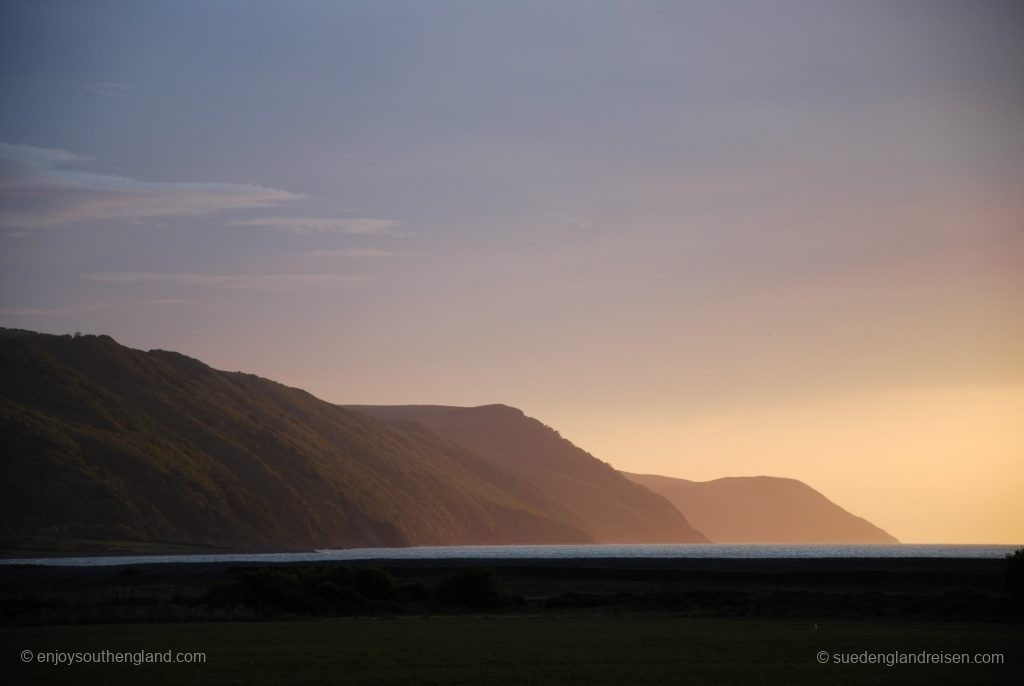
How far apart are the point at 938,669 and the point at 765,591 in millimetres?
38242

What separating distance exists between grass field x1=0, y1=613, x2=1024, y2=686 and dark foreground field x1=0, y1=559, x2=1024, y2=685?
0.27ft

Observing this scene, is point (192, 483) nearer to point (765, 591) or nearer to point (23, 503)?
point (23, 503)

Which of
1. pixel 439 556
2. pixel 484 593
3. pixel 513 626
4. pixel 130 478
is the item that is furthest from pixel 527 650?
pixel 130 478

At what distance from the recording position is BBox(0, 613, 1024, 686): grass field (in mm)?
28688

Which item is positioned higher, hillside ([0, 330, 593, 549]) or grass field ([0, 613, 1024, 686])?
hillside ([0, 330, 593, 549])

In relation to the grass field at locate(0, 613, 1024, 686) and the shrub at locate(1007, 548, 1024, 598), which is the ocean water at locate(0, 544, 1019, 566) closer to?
the shrub at locate(1007, 548, 1024, 598)

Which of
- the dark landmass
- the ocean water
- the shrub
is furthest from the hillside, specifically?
the shrub

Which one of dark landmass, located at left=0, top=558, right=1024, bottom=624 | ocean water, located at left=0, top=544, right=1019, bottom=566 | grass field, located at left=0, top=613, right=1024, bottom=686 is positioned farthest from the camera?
ocean water, located at left=0, top=544, right=1019, bottom=566

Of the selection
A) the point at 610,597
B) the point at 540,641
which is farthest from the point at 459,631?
the point at 610,597

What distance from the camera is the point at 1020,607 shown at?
158ft

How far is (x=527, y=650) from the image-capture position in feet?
116

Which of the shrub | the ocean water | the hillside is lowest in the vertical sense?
the ocean water

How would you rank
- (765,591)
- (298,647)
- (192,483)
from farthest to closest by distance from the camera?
(192,483)
(765,591)
(298,647)

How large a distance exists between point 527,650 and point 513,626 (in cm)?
1131
